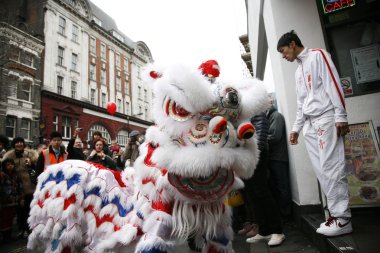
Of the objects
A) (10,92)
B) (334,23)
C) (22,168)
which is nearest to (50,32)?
(10,92)

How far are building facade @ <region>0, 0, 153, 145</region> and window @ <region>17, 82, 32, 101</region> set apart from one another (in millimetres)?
1138

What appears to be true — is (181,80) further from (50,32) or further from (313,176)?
(50,32)

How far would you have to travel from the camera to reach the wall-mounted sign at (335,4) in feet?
11.1

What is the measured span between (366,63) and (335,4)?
35.4 inches

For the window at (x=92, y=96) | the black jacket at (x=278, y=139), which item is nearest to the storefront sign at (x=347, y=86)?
the black jacket at (x=278, y=139)

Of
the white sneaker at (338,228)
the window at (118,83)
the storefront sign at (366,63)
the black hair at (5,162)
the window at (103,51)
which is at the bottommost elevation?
the white sneaker at (338,228)

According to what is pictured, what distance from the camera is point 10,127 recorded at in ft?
58.4

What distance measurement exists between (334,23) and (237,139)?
300 centimetres

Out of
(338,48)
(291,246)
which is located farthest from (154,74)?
(338,48)

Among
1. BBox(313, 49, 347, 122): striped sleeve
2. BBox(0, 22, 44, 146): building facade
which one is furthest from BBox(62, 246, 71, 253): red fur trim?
BBox(0, 22, 44, 146): building facade

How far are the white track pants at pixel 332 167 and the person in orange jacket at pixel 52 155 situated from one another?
4132 millimetres

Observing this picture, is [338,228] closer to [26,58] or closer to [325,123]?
[325,123]

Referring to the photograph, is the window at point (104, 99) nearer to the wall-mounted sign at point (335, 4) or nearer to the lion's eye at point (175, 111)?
the wall-mounted sign at point (335, 4)

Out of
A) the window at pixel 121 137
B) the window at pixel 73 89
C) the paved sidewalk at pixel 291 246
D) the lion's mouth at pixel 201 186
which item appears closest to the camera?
the lion's mouth at pixel 201 186
